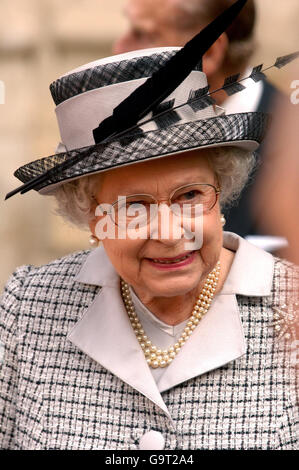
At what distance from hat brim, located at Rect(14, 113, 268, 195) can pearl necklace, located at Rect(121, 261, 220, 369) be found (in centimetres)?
46

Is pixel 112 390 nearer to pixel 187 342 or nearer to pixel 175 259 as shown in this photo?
pixel 187 342

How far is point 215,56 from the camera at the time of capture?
2.72m

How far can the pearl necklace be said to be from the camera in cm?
222

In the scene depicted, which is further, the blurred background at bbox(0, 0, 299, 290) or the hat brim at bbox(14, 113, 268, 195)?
the blurred background at bbox(0, 0, 299, 290)

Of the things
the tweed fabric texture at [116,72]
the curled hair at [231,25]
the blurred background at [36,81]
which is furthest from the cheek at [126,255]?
the blurred background at [36,81]

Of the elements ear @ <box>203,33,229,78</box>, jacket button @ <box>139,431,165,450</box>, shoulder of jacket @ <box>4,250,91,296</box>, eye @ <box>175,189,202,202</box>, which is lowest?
jacket button @ <box>139,431,165,450</box>

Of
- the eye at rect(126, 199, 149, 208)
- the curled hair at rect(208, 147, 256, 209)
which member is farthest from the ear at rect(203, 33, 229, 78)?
the eye at rect(126, 199, 149, 208)

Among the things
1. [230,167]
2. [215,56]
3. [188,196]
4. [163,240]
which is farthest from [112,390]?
[215,56]

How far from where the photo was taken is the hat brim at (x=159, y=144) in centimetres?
196

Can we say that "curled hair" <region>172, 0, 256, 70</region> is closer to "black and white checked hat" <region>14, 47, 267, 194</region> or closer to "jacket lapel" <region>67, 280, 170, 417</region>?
"black and white checked hat" <region>14, 47, 267, 194</region>

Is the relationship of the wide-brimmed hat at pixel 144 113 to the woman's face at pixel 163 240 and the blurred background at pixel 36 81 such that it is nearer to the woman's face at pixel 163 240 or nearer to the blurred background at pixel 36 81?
the woman's face at pixel 163 240

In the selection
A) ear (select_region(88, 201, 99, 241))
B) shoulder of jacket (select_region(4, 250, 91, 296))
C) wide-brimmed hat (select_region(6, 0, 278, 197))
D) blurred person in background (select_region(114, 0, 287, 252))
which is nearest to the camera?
wide-brimmed hat (select_region(6, 0, 278, 197))

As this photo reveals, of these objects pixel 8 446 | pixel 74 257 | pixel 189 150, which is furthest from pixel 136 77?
pixel 8 446

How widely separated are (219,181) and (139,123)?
0.36 meters
